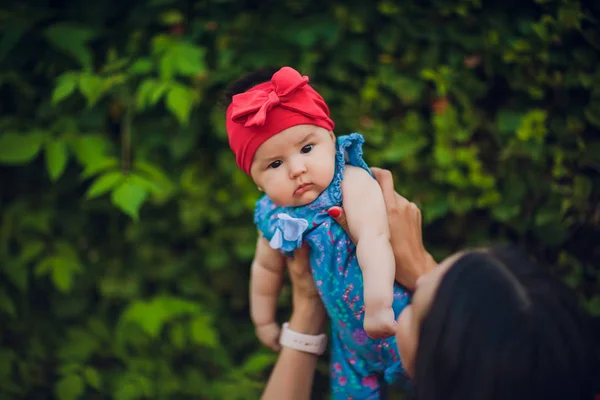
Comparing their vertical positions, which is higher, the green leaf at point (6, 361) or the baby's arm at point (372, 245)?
the baby's arm at point (372, 245)

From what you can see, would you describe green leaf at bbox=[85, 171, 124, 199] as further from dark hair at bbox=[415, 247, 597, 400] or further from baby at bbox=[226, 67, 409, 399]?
dark hair at bbox=[415, 247, 597, 400]

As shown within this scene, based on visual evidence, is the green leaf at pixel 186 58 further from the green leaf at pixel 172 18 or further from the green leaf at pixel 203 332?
the green leaf at pixel 203 332

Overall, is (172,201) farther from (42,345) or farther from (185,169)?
(42,345)

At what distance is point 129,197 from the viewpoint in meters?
1.97

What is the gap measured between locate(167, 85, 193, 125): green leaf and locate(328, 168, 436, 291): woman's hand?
0.84m

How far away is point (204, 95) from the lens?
7.46 ft

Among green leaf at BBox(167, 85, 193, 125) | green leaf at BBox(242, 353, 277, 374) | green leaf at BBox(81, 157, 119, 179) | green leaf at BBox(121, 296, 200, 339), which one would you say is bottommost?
green leaf at BBox(242, 353, 277, 374)

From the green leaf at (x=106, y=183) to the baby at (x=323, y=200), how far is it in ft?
2.73

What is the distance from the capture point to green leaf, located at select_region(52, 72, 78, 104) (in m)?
1.97

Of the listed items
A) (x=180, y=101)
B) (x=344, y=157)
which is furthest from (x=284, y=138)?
(x=180, y=101)

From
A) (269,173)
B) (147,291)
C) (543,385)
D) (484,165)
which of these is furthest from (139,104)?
(543,385)

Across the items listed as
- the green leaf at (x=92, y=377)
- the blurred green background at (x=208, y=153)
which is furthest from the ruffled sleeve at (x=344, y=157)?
the green leaf at (x=92, y=377)

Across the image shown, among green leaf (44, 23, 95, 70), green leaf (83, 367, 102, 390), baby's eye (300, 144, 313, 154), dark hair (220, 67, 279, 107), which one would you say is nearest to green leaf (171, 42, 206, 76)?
green leaf (44, 23, 95, 70)

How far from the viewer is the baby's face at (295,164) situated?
1191 millimetres
